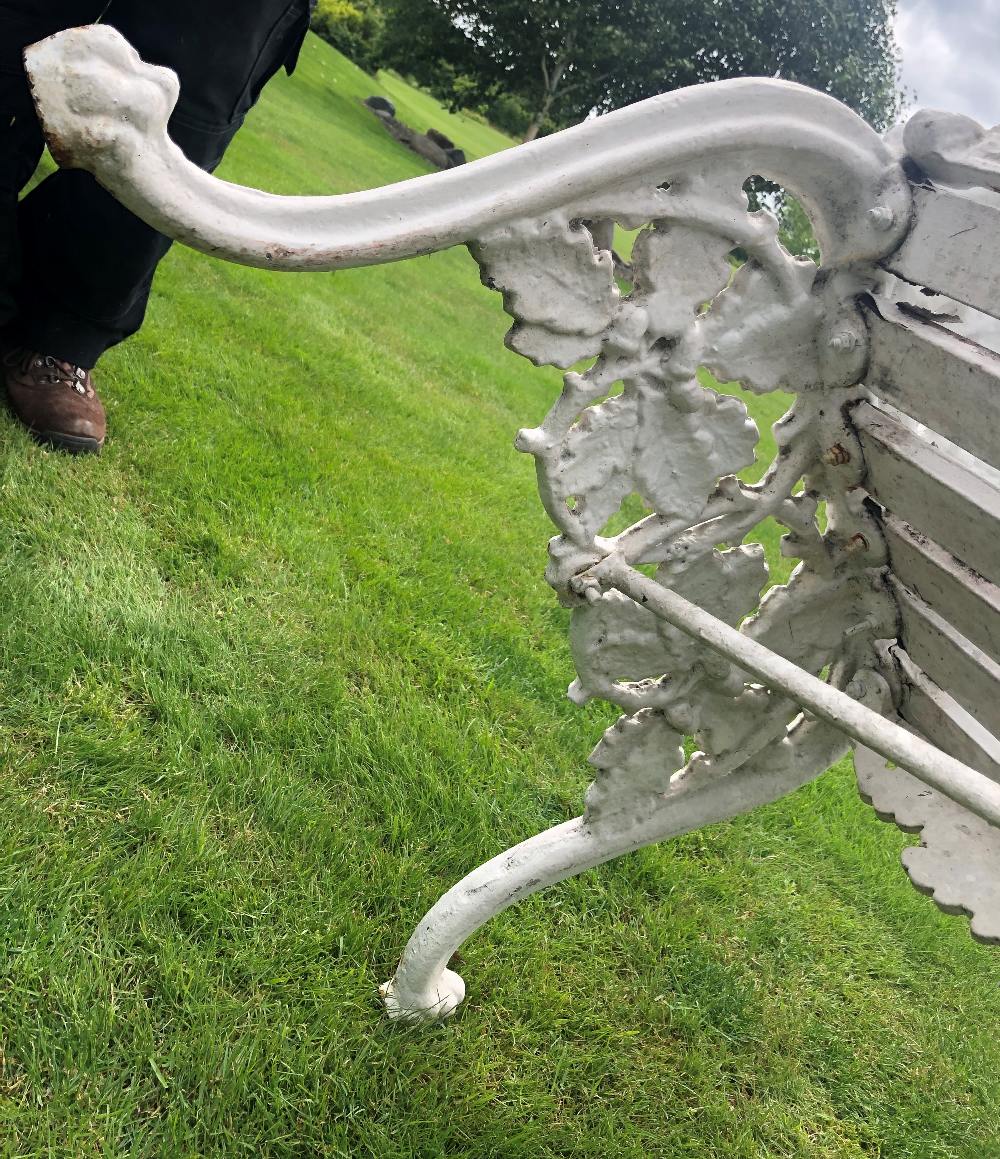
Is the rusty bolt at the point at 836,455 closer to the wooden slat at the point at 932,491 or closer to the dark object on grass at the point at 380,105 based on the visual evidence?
the wooden slat at the point at 932,491

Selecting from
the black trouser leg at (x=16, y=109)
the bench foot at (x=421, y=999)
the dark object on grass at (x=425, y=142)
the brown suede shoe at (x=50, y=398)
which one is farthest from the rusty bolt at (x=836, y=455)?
the dark object on grass at (x=425, y=142)

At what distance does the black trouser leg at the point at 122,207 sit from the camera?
2.14 metres

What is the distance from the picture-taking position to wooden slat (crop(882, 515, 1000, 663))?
124 centimetres

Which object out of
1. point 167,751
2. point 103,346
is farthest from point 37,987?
point 103,346

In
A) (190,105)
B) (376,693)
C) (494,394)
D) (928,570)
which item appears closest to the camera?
(928,570)

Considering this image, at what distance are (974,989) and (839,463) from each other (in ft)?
6.69

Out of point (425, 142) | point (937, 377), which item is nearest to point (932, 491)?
point (937, 377)

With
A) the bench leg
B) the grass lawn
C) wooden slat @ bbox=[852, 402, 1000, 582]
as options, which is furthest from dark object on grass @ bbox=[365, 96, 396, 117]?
wooden slat @ bbox=[852, 402, 1000, 582]

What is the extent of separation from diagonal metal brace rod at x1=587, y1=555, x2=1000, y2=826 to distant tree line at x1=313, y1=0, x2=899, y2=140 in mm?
23698

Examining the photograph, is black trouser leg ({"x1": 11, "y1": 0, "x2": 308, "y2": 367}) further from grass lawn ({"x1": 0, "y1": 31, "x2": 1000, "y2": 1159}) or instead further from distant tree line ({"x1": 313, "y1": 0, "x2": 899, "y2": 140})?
distant tree line ({"x1": 313, "y1": 0, "x2": 899, "y2": 140})

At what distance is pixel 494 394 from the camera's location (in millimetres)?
6441

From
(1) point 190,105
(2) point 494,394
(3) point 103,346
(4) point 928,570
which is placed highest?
(4) point 928,570

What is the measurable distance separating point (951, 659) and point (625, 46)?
2464cm

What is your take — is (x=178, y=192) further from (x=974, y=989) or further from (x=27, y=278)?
(x=974, y=989)
